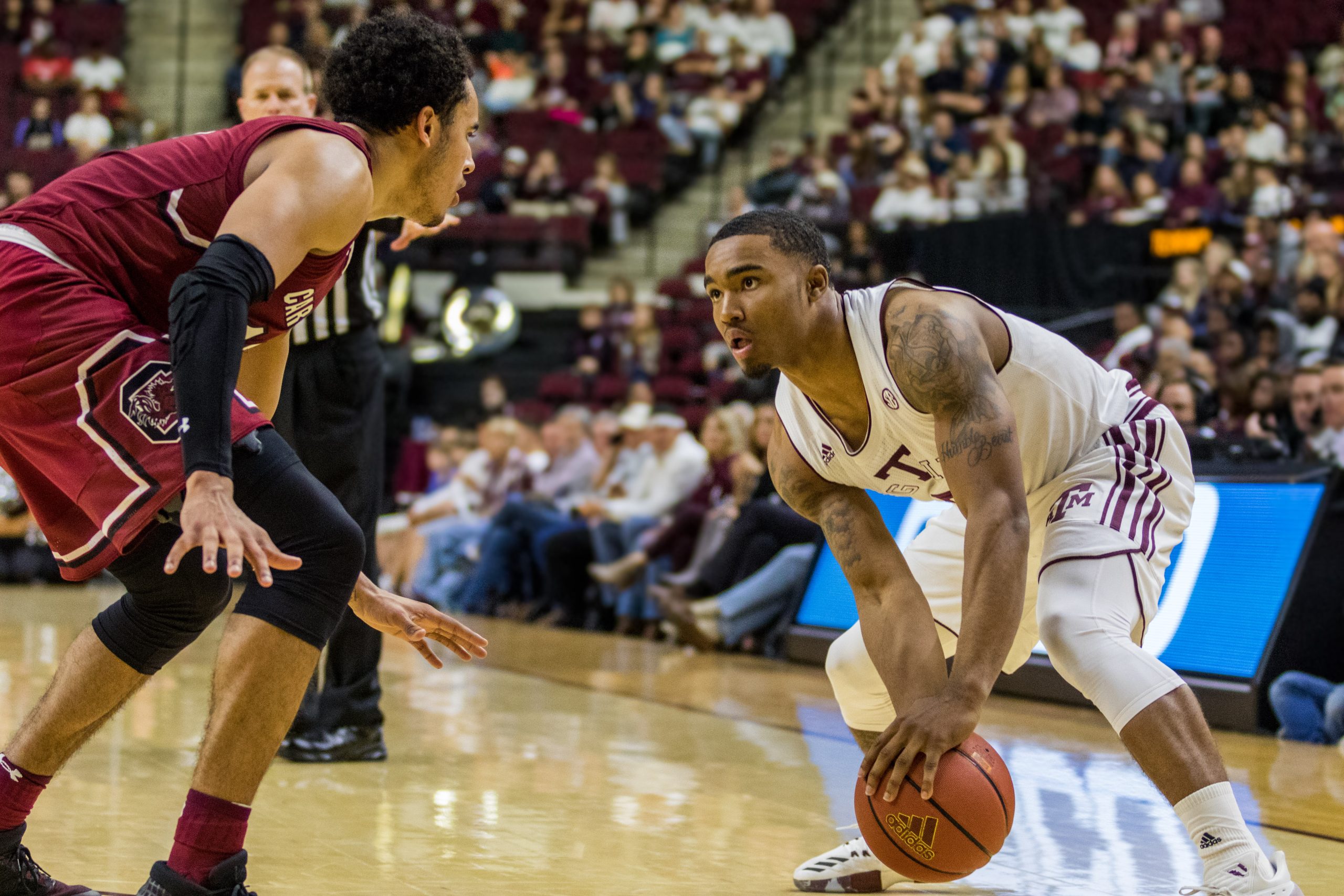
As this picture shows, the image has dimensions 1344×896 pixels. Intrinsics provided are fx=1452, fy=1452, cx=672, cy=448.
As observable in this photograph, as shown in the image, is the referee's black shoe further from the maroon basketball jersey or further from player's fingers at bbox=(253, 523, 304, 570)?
player's fingers at bbox=(253, 523, 304, 570)

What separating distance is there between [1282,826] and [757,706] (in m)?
2.67

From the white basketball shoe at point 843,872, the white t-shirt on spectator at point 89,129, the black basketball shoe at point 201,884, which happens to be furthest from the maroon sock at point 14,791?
the white t-shirt on spectator at point 89,129

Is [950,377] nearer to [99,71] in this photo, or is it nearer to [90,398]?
[90,398]

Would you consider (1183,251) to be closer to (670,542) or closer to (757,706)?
(670,542)

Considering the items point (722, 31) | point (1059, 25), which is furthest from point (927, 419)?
point (722, 31)

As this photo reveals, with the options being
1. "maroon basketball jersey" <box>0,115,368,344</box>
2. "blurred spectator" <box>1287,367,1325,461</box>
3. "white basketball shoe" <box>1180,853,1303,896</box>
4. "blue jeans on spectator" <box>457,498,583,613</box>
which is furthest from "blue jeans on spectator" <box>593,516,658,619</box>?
"maroon basketball jersey" <box>0,115,368,344</box>

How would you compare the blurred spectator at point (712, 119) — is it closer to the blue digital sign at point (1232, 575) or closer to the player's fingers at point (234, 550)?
the blue digital sign at point (1232, 575)

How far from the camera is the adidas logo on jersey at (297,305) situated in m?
2.67

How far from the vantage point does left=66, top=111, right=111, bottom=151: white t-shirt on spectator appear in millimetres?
16281

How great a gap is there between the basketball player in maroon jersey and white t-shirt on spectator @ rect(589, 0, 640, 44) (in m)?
15.8

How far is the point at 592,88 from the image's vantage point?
56.7 ft

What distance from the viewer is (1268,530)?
6023mm

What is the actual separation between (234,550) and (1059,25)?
13.9 m

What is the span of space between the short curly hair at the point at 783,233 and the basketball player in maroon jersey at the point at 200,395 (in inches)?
27.1
